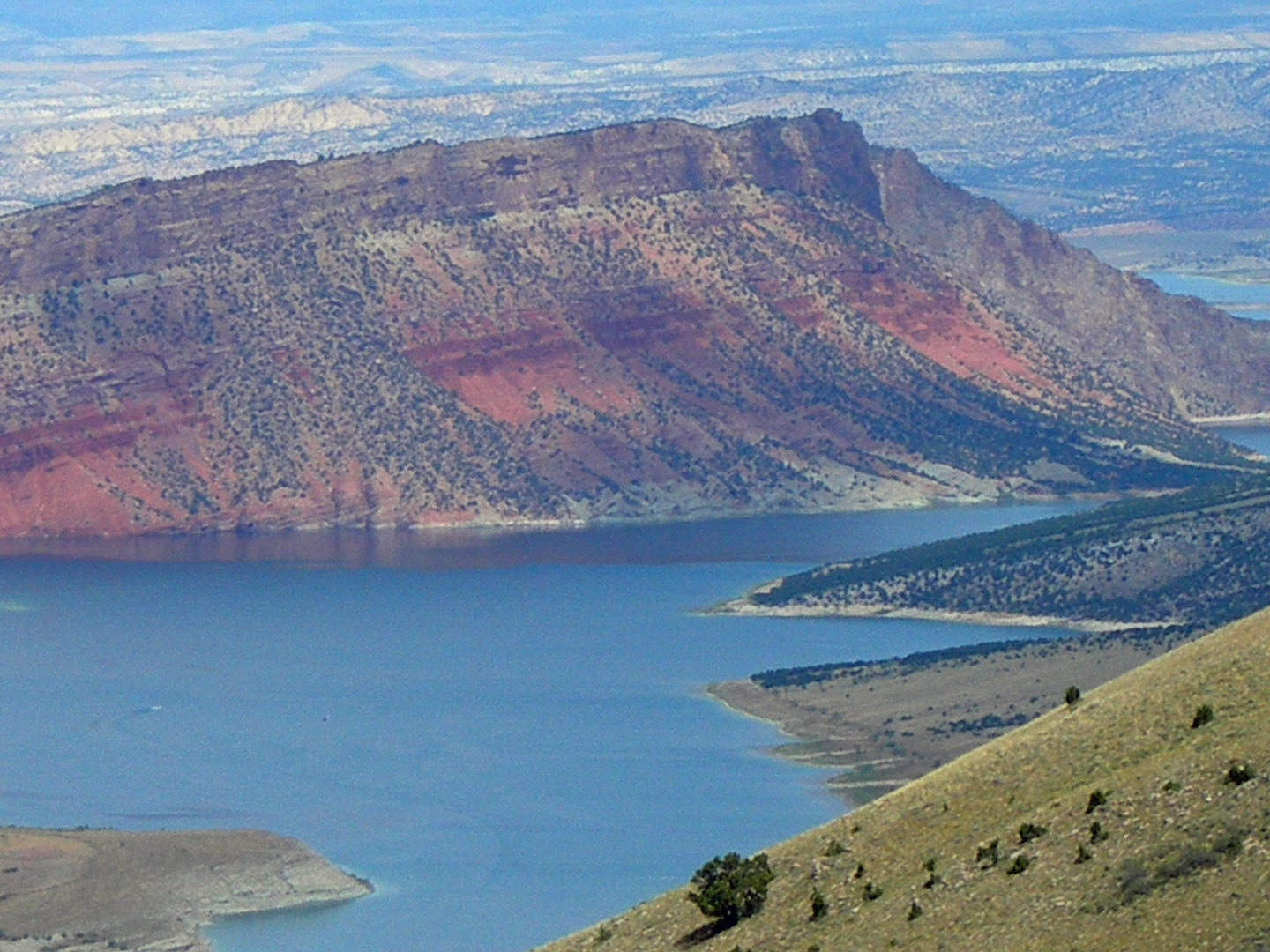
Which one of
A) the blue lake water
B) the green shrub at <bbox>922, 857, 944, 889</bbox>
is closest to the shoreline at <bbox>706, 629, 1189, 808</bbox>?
the blue lake water

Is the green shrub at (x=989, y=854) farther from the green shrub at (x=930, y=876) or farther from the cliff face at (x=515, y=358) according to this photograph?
the cliff face at (x=515, y=358)

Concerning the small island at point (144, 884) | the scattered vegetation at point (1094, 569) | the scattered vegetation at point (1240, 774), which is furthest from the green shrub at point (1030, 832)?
the scattered vegetation at point (1094, 569)

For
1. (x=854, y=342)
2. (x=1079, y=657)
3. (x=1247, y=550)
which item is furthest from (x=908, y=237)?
(x=1079, y=657)

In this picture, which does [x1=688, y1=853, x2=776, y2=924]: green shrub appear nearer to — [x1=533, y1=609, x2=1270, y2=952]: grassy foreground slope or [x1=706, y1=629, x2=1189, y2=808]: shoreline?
[x1=533, y1=609, x2=1270, y2=952]: grassy foreground slope

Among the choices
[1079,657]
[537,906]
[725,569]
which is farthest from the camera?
[725,569]

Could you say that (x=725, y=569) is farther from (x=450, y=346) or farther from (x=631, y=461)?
(x=450, y=346)

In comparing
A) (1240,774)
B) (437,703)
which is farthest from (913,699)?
(1240,774)
